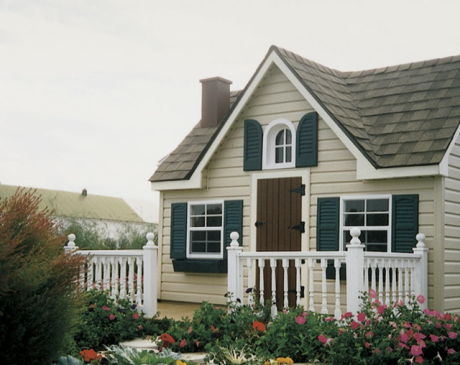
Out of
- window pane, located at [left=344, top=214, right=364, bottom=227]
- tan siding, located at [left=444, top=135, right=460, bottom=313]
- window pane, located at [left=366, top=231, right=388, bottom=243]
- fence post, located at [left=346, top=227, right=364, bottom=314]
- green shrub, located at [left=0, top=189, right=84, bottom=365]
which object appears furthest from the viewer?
window pane, located at [left=344, top=214, right=364, bottom=227]

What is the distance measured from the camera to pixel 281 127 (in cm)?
1337

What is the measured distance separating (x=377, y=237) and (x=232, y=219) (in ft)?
10.1

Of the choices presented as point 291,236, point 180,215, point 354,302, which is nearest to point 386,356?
point 354,302

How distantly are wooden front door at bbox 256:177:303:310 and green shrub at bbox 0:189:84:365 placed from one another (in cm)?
664

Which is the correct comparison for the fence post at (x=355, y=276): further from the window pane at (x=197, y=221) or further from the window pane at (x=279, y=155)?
the window pane at (x=197, y=221)

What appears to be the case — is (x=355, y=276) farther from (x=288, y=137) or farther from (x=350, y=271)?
(x=288, y=137)

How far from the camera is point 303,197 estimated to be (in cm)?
1274

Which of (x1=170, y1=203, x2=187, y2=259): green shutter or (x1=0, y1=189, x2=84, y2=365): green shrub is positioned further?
(x1=170, y1=203, x2=187, y2=259): green shutter

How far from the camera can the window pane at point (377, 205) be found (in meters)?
11.9

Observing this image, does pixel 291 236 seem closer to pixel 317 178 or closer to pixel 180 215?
pixel 317 178

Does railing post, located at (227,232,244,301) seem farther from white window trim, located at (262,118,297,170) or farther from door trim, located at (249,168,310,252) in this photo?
white window trim, located at (262,118,297,170)

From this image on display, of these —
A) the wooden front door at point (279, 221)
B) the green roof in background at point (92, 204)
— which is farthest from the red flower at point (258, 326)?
the green roof in background at point (92, 204)

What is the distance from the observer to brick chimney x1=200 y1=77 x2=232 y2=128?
1556cm

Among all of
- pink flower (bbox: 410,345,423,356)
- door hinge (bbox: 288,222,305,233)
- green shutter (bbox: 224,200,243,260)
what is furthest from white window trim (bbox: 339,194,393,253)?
pink flower (bbox: 410,345,423,356)
